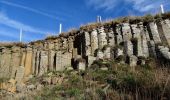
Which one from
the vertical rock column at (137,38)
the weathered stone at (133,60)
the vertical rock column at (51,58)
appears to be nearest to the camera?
the weathered stone at (133,60)

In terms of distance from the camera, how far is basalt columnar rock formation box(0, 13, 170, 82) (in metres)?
23.0

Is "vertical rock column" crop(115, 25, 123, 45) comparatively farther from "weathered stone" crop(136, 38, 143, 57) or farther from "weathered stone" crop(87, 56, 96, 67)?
"weathered stone" crop(87, 56, 96, 67)

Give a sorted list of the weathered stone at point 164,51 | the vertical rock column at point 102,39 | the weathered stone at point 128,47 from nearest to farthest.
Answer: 1. the weathered stone at point 164,51
2. the weathered stone at point 128,47
3. the vertical rock column at point 102,39

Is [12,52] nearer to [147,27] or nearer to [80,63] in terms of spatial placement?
[80,63]

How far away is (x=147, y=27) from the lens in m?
24.9

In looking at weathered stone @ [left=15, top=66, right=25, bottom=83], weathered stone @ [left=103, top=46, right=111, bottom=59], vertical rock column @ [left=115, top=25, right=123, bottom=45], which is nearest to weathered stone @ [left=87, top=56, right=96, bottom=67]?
weathered stone @ [left=103, top=46, right=111, bottom=59]

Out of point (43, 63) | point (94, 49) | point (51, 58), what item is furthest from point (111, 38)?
point (43, 63)

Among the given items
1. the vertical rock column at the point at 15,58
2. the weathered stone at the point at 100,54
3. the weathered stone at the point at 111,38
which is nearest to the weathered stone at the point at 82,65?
the weathered stone at the point at 100,54

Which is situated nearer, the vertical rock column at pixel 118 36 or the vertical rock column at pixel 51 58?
the vertical rock column at pixel 51 58

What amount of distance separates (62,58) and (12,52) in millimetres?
4350

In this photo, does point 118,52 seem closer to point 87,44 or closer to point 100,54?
point 100,54

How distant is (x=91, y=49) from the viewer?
24.9 metres

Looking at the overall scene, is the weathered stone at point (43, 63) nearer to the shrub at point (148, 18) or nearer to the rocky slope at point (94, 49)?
the rocky slope at point (94, 49)

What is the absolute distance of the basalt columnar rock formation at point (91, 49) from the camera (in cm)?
2303
